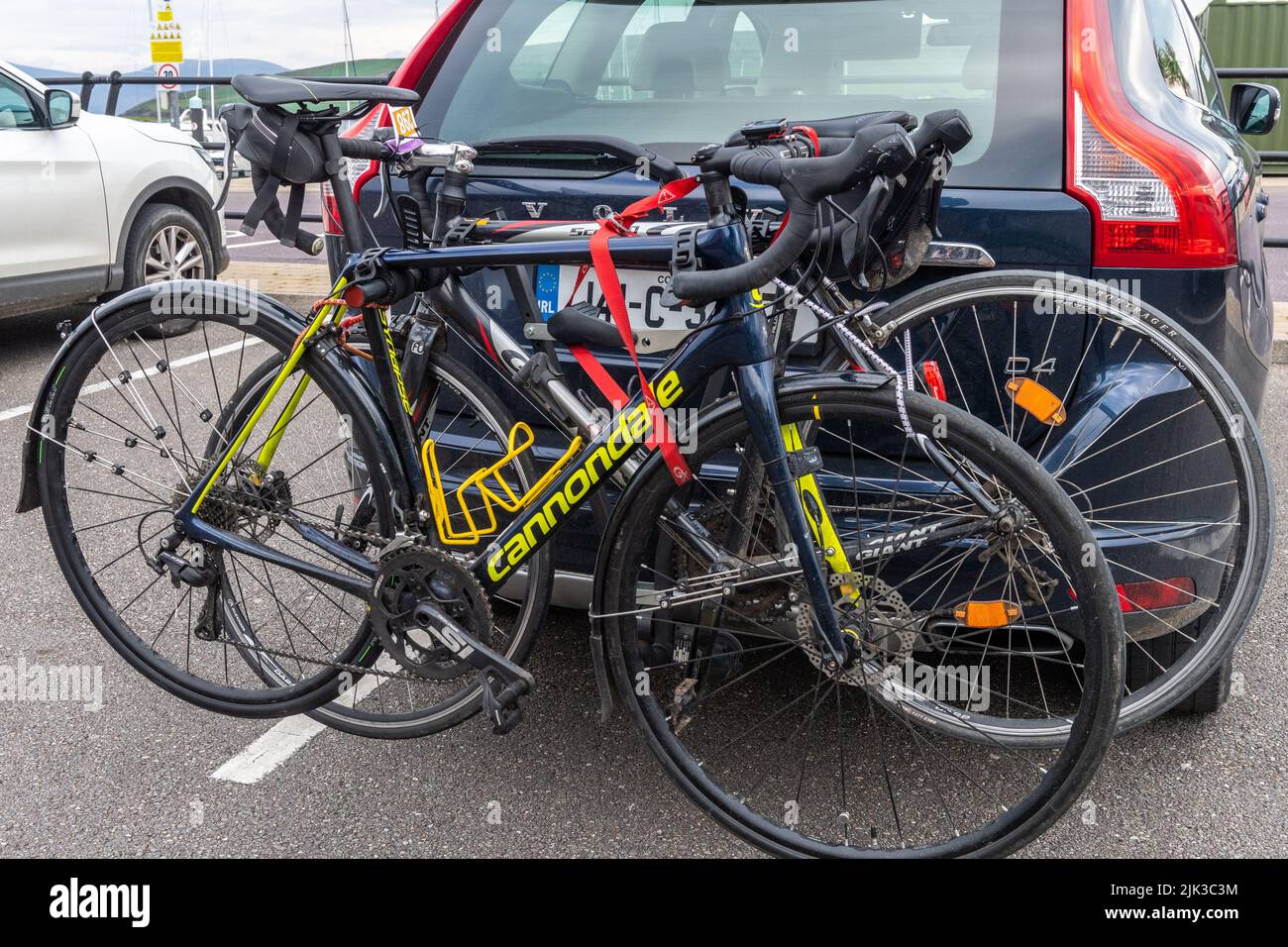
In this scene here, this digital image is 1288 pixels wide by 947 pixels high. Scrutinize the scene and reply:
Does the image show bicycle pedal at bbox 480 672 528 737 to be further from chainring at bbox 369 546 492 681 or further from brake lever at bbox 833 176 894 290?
brake lever at bbox 833 176 894 290

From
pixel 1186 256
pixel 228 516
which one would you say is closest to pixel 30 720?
pixel 228 516

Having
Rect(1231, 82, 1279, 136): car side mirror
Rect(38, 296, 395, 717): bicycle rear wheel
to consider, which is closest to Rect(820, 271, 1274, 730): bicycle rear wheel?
Rect(38, 296, 395, 717): bicycle rear wheel

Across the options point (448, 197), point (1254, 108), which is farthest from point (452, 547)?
point (1254, 108)

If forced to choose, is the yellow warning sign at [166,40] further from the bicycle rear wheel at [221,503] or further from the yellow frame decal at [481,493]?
the yellow frame decal at [481,493]

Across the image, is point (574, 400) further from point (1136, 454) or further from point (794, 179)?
point (1136, 454)

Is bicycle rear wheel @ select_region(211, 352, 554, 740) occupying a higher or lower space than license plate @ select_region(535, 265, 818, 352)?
→ lower

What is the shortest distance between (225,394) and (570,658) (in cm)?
304

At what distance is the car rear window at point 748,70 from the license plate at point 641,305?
41cm

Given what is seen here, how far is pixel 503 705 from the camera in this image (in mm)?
2467

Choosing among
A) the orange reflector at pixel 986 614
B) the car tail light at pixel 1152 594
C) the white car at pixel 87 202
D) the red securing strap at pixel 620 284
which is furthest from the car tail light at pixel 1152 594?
the white car at pixel 87 202

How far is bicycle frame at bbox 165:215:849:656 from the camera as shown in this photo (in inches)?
85.4

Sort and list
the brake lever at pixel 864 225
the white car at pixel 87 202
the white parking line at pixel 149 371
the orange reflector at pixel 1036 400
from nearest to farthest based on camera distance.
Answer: the brake lever at pixel 864 225 → the orange reflector at pixel 1036 400 → the white parking line at pixel 149 371 → the white car at pixel 87 202

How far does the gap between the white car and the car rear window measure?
12.3ft

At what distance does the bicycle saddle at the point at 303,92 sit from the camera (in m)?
2.41
